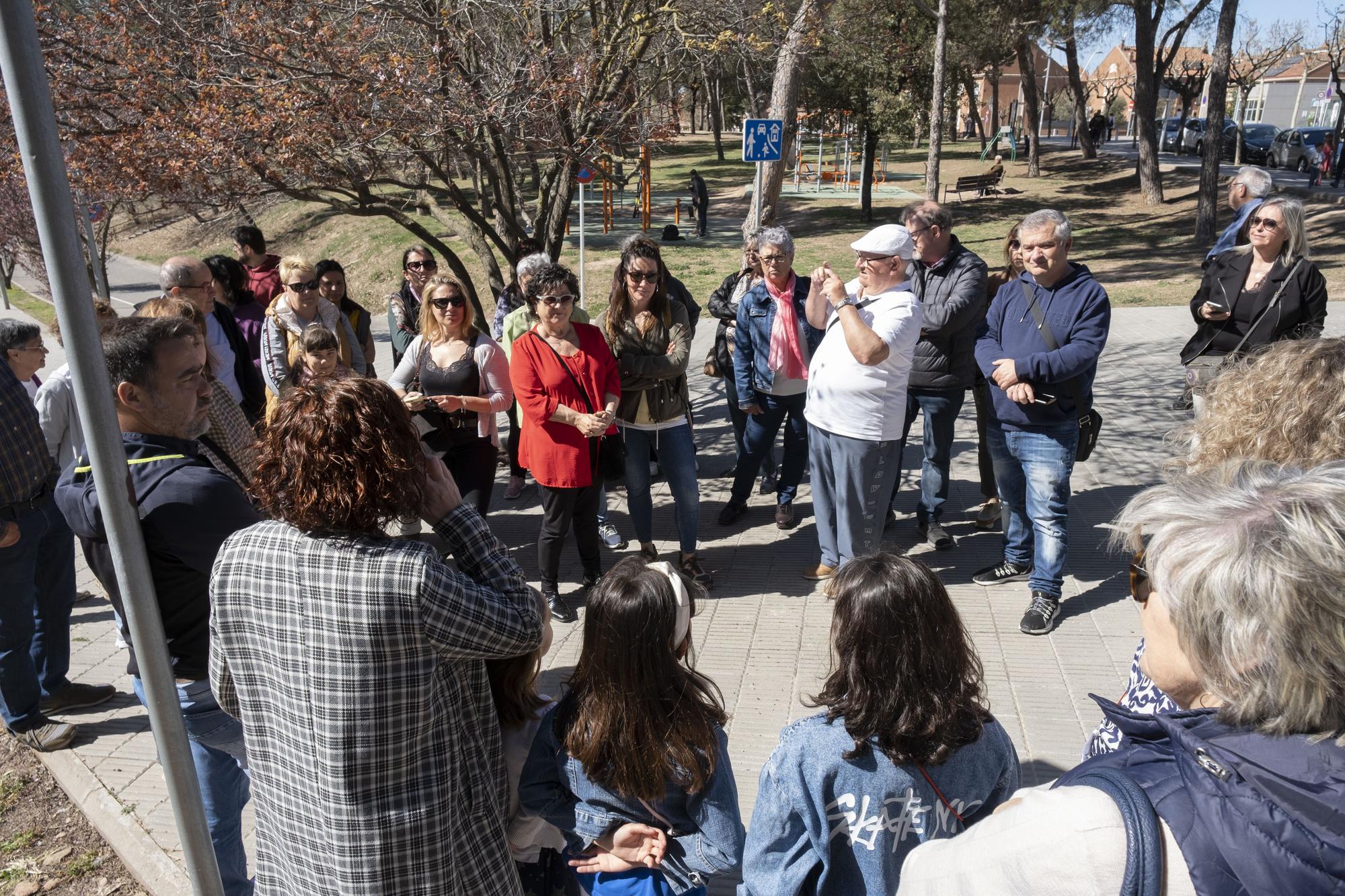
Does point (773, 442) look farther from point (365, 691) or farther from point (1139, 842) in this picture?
point (1139, 842)

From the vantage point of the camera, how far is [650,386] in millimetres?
5012

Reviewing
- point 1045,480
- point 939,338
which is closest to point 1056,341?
point 1045,480

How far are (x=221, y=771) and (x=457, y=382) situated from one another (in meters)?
2.59

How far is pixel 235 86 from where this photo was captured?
538 centimetres

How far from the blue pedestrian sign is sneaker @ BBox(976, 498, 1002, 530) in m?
4.02

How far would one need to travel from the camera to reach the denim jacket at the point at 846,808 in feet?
6.46

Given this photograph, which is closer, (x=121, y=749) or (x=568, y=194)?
(x=121, y=749)

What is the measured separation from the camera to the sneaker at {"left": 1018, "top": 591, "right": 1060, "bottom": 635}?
14.7ft

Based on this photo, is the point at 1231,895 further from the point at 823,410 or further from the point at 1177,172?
the point at 1177,172

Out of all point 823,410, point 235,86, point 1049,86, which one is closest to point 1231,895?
point 823,410

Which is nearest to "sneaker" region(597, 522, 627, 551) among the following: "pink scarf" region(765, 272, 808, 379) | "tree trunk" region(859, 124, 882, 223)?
"pink scarf" region(765, 272, 808, 379)

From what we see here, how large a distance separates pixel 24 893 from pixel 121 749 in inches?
30.7

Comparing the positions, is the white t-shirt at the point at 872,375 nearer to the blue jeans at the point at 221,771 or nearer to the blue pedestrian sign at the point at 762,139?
the blue jeans at the point at 221,771

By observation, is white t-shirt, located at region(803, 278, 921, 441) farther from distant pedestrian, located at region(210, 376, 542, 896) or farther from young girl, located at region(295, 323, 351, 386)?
distant pedestrian, located at region(210, 376, 542, 896)
